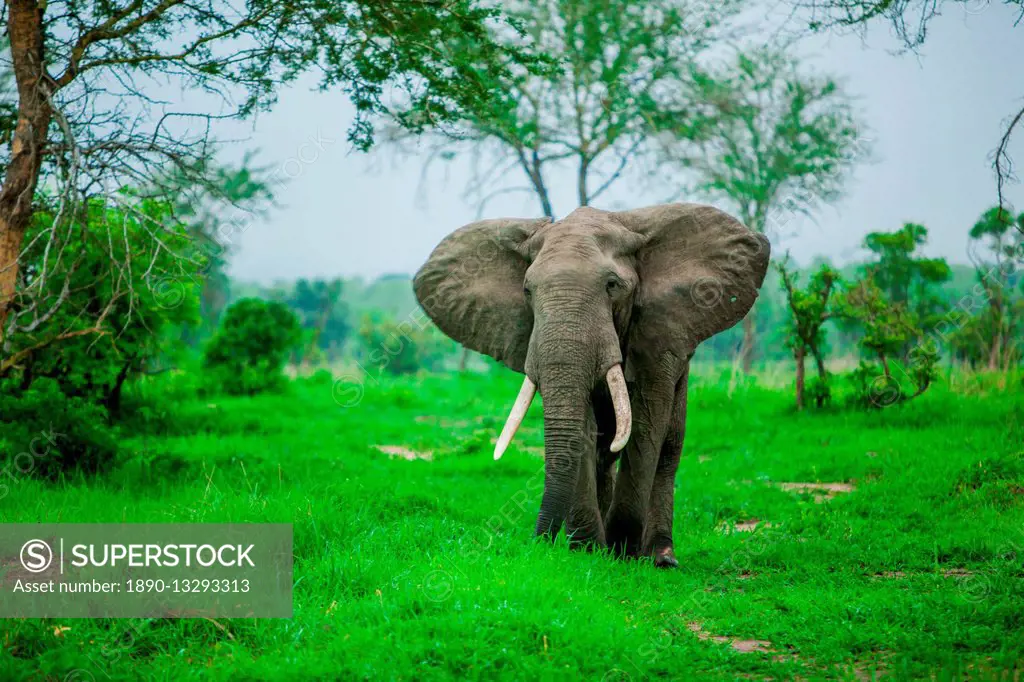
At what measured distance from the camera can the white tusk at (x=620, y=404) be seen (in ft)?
23.4

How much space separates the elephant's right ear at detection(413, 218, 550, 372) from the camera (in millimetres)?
8336

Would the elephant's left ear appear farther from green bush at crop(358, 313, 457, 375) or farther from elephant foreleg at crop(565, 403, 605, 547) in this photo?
green bush at crop(358, 313, 457, 375)

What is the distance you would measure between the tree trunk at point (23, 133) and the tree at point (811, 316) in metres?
10.8

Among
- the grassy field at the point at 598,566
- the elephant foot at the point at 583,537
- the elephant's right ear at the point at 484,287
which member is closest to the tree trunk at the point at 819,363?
the grassy field at the point at 598,566

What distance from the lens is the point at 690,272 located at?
820 centimetres

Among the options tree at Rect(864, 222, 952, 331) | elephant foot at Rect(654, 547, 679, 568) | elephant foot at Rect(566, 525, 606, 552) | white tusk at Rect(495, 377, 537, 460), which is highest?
tree at Rect(864, 222, 952, 331)

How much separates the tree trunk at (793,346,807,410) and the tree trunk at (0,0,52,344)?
36.2 ft

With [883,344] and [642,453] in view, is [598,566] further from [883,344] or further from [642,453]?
[883,344]

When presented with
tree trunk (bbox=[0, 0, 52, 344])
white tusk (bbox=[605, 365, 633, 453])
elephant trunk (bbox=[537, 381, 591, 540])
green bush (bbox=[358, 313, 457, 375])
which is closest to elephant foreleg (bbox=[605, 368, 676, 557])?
white tusk (bbox=[605, 365, 633, 453])

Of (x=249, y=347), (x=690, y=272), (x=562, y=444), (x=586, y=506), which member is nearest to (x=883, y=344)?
(x=690, y=272)

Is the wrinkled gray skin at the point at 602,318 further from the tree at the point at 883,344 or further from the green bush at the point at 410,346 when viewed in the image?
the green bush at the point at 410,346

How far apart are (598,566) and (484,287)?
2.66 metres

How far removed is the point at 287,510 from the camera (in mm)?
7594

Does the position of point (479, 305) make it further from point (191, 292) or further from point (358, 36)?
point (191, 292)
